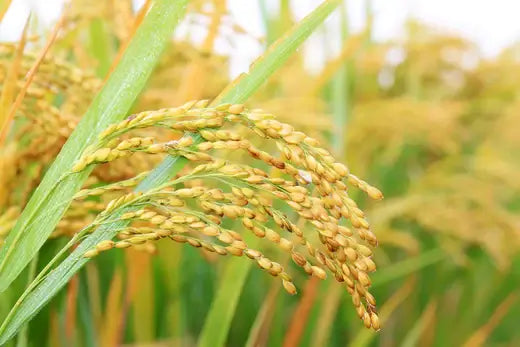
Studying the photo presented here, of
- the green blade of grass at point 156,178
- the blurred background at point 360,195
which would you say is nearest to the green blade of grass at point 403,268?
the blurred background at point 360,195

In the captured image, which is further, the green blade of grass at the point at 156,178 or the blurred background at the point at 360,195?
the blurred background at the point at 360,195

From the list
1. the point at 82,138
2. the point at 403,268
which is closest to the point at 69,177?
the point at 82,138

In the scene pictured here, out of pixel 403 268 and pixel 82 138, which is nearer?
pixel 82 138

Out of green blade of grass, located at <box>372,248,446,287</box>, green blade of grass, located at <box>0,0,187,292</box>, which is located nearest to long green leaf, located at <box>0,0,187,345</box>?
green blade of grass, located at <box>0,0,187,292</box>

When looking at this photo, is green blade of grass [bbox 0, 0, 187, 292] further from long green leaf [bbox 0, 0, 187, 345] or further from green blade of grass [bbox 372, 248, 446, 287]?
green blade of grass [bbox 372, 248, 446, 287]

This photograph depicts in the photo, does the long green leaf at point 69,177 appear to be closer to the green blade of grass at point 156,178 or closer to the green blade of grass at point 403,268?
the green blade of grass at point 156,178

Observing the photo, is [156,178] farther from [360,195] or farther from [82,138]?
[360,195]
